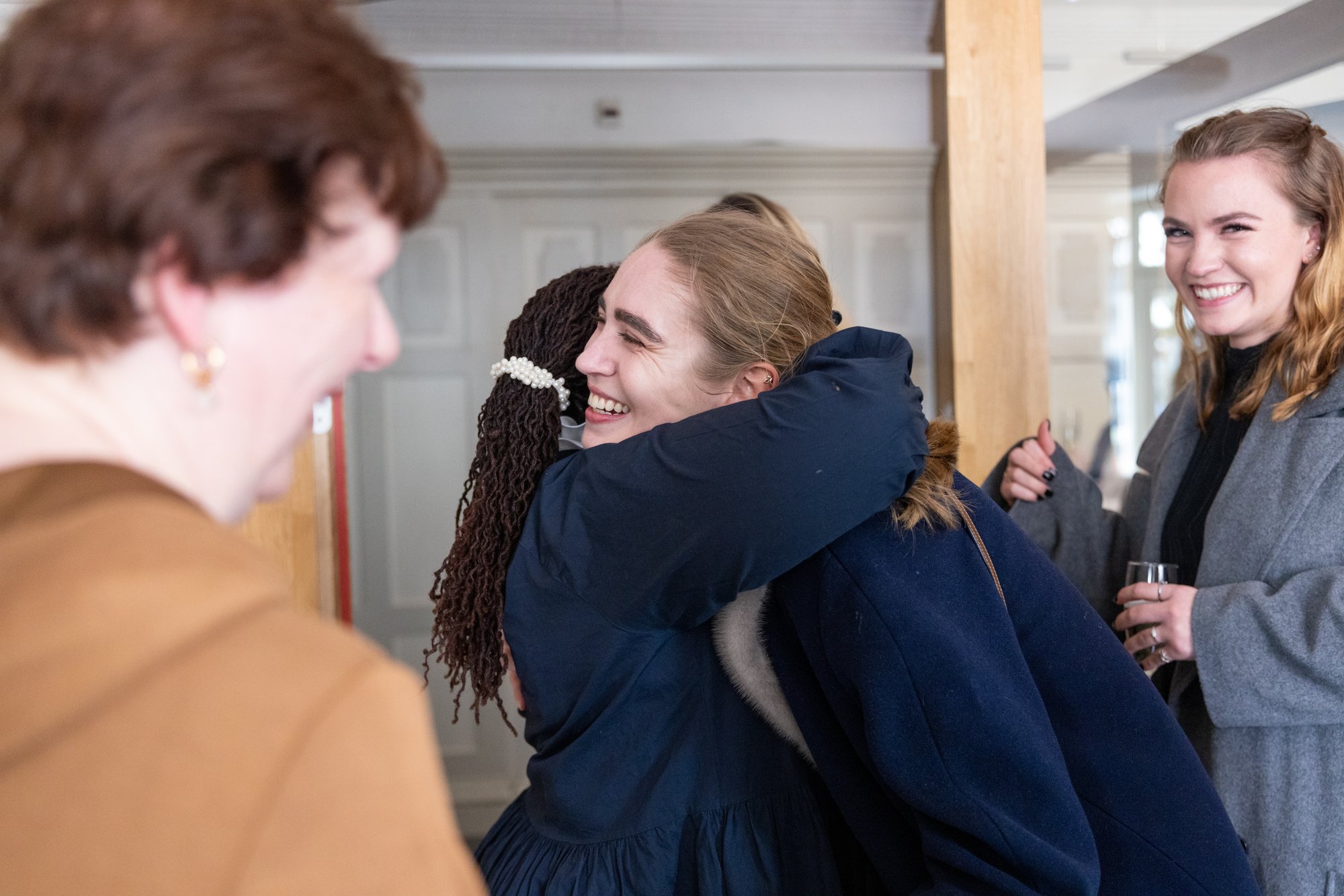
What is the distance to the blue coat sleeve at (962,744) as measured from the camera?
1021mm

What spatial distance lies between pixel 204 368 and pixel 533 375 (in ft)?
3.08

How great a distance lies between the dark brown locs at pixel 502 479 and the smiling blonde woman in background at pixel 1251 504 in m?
0.92

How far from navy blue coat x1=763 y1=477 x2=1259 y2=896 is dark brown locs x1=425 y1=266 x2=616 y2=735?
0.39m

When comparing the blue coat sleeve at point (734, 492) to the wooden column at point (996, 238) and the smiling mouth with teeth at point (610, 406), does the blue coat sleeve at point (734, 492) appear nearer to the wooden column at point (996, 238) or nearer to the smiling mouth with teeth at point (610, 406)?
the smiling mouth with teeth at point (610, 406)

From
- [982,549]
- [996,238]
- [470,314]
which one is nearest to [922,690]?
[982,549]

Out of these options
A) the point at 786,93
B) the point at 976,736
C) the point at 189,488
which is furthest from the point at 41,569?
the point at 786,93

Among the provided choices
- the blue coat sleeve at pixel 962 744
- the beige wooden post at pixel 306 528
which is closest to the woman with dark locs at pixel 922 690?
the blue coat sleeve at pixel 962 744

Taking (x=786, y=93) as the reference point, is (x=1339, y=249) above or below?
below

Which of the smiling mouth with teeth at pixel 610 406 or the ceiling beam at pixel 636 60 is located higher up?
the ceiling beam at pixel 636 60

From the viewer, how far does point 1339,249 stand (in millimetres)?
1705

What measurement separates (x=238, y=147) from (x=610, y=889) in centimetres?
99

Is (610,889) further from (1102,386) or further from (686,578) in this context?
(1102,386)

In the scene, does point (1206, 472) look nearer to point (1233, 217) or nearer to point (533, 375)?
point (1233, 217)

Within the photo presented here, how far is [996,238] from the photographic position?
8.98ft
